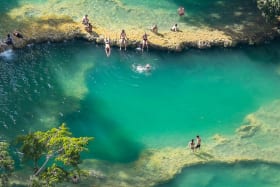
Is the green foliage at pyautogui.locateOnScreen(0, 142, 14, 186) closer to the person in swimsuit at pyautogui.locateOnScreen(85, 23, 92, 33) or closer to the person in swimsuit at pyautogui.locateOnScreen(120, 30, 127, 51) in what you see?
the person in swimsuit at pyautogui.locateOnScreen(120, 30, 127, 51)

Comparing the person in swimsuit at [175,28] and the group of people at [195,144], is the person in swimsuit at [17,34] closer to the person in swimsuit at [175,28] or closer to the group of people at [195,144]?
the person in swimsuit at [175,28]

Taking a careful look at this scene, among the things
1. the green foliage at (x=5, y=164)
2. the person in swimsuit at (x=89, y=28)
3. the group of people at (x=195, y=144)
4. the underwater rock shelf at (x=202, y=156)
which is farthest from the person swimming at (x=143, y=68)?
the green foliage at (x=5, y=164)

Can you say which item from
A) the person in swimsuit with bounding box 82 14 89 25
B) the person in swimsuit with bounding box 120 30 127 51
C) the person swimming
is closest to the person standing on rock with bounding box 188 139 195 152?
the person swimming

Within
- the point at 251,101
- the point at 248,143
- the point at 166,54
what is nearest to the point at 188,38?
the point at 166,54

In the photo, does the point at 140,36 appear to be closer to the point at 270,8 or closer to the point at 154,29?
the point at 154,29

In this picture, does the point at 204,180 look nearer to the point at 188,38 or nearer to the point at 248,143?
the point at 248,143

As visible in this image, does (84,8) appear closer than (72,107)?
No
